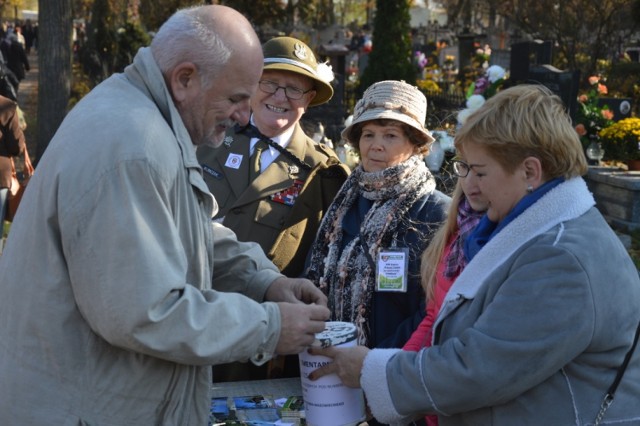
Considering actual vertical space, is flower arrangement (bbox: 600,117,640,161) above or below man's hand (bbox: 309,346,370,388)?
below

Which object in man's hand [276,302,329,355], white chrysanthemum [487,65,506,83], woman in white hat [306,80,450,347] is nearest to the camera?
man's hand [276,302,329,355]

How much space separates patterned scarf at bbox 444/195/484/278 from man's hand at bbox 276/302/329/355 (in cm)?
65

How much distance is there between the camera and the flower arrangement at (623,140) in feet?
32.1

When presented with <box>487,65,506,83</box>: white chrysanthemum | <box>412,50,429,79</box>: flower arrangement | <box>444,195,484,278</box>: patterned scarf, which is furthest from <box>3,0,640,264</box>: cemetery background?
<box>444,195,484,278</box>: patterned scarf

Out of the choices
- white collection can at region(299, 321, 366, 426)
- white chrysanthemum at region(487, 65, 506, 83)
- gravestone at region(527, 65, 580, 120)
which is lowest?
gravestone at region(527, 65, 580, 120)

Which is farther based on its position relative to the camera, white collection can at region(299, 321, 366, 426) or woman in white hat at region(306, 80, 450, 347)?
woman in white hat at region(306, 80, 450, 347)

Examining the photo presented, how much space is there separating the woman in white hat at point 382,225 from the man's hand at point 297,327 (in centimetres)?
89

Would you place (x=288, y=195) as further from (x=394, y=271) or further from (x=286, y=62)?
(x=394, y=271)

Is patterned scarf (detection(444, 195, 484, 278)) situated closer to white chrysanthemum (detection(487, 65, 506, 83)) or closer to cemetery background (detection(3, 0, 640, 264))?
white chrysanthemum (detection(487, 65, 506, 83))

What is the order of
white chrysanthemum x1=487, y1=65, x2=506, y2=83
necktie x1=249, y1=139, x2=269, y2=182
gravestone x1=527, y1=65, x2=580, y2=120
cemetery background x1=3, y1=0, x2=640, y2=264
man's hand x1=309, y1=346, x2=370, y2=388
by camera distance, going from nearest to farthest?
man's hand x1=309, y1=346, x2=370, y2=388, necktie x1=249, y1=139, x2=269, y2=182, white chrysanthemum x1=487, y1=65, x2=506, y2=83, gravestone x1=527, y1=65, x2=580, y2=120, cemetery background x1=3, y1=0, x2=640, y2=264

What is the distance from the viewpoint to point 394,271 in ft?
10.8

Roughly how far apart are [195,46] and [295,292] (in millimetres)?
959

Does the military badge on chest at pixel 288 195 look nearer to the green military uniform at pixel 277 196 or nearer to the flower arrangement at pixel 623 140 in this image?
the green military uniform at pixel 277 196

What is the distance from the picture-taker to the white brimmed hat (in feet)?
11.8
